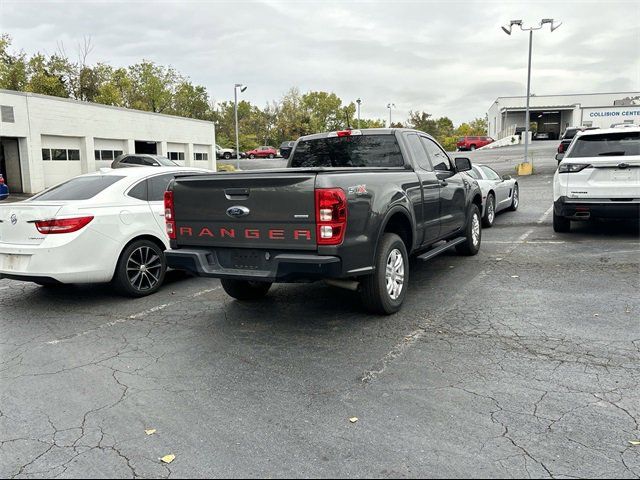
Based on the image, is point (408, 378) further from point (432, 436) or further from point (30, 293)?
point (30, 293)

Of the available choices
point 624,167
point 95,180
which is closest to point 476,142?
point 624,167

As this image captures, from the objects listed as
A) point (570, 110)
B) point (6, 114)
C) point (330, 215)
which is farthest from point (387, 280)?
point (570, 110)

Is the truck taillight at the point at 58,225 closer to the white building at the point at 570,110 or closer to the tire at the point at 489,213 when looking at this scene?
the tire at the point at 489,213

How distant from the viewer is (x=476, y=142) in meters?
54.6

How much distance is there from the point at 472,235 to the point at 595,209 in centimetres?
217

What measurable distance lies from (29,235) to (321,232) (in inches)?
139

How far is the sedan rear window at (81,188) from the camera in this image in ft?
20.5

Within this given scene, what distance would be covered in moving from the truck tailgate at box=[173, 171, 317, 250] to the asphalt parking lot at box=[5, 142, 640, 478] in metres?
0.94

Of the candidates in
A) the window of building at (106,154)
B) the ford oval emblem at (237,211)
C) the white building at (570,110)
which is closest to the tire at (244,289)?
the ford oval emblem at (237,211)

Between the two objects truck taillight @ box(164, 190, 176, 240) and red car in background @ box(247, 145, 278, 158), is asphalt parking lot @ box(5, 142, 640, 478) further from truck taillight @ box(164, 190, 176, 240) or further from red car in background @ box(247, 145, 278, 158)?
red car in background @ box(247, 145, 278, 158)

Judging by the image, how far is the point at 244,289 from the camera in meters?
6.11

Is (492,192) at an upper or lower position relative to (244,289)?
upper

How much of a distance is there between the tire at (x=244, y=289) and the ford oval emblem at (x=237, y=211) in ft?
4.43

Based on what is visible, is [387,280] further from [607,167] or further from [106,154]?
[106,154]
